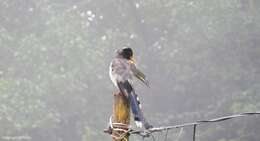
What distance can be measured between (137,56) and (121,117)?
10214mm

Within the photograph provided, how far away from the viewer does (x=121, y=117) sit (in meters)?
2.89

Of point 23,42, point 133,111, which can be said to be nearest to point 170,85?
point 23,42

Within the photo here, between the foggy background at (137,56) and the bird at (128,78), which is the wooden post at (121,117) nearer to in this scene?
the bird at (128,78)

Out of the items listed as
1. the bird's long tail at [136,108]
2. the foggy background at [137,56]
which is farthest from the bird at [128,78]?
the foggy background at [137,56]

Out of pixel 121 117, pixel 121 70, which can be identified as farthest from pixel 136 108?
pixel 121 70

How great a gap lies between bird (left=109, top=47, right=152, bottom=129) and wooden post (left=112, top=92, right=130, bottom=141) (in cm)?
4

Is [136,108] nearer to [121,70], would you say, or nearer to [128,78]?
[128,78]

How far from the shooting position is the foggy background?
1046cm

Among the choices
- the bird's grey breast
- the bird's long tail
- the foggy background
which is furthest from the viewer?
the foggy background

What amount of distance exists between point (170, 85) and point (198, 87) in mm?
912

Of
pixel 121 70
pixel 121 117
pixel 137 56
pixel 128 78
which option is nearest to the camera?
pixel 121 117

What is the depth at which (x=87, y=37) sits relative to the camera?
1189cm

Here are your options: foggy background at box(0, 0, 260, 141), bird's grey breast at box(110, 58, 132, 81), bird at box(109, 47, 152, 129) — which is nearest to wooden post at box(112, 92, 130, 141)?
bird at box(109, 47, 152, 129)

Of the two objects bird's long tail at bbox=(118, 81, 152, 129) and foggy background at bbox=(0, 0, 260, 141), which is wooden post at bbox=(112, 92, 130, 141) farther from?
foggy background at bbox=(0, 0, 260, 141)
